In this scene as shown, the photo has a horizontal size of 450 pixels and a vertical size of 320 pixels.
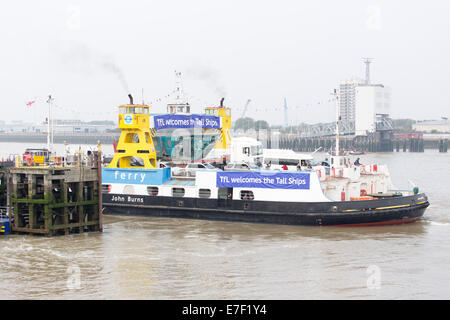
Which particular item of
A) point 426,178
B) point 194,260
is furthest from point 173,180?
point 426,178

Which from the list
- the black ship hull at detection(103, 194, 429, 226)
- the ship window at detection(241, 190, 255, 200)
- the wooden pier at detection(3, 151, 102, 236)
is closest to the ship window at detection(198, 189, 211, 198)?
the black ship hull at detection(103, 194, 429, 226)

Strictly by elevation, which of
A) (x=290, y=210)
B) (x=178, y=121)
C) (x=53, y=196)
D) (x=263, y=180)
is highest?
(x=178, y=121)

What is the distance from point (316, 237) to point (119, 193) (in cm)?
1073

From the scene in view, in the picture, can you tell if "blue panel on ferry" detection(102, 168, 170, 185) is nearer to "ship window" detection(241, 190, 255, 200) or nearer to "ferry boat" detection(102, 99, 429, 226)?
"ferry boat" detection(102, 99, 429, 226)

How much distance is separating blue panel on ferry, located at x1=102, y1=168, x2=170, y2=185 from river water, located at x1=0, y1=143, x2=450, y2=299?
2468mm

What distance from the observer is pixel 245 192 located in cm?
2889

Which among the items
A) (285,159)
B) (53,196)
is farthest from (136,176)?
(285,159)

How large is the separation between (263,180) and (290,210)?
5.99ft

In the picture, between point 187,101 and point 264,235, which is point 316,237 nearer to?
point 264,235

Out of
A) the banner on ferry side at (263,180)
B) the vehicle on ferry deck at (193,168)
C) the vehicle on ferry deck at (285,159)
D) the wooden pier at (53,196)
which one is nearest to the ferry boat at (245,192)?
the banner on ferry side at (263,180)

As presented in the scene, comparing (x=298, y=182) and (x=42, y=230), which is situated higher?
(x=298, y=182)

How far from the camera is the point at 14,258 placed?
70.3ft

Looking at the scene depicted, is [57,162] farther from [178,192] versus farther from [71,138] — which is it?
[71,138]
